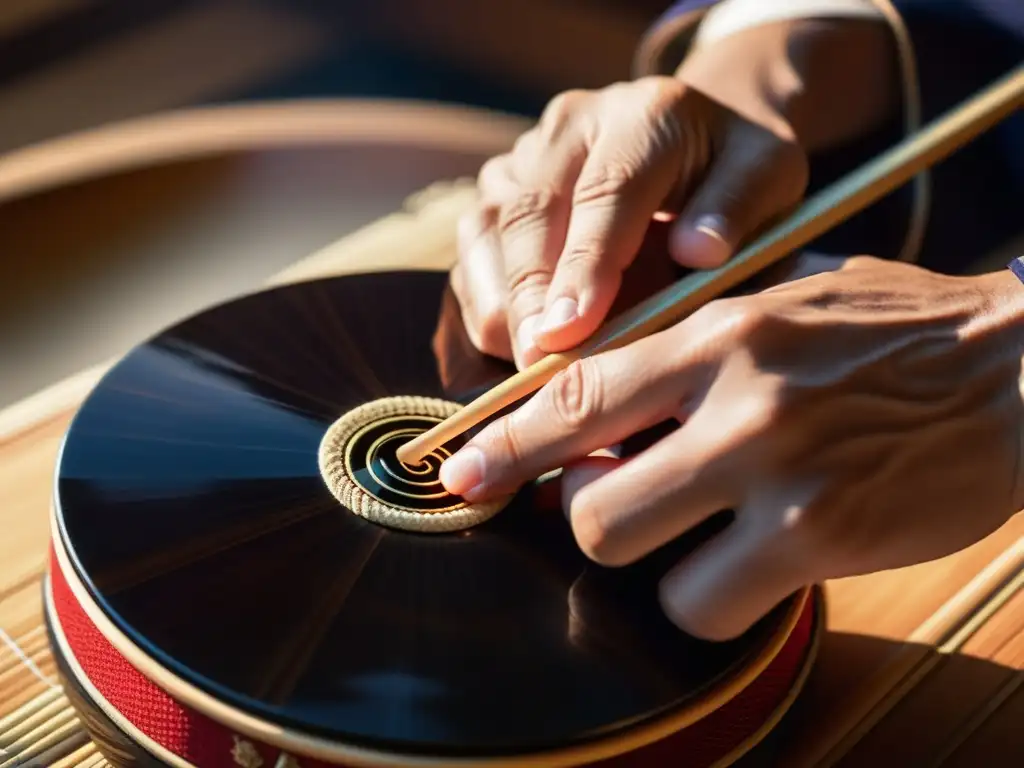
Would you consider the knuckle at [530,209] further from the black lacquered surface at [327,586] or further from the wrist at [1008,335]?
the wrist at [1008,335]

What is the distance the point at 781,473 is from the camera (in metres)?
0.53

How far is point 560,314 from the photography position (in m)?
0.63

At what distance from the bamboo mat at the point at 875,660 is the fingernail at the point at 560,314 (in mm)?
235

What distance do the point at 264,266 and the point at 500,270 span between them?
958 mm

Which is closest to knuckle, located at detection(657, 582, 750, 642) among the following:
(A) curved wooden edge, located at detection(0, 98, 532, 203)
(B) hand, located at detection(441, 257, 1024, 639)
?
(B) hand, located at detection(441, 257, 1024, 639)

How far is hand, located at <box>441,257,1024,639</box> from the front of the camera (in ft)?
1.73

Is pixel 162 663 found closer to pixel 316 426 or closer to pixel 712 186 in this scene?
pixel 316 426

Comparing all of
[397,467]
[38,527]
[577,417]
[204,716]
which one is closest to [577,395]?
[577,417]

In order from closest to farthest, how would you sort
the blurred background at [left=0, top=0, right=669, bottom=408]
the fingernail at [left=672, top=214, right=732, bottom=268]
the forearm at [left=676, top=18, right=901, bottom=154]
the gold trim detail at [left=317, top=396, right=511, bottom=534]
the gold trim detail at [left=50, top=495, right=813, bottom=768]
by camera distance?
the gold trim detail at [left=50, top=495, right=813, bottom=768]
the gold trim detail at [left=317, top=396, right=511, bottom=534]
the fingernail at [left=672, top=214, right=732, bottom=268]
the forearm at [left=676, top=18, right=901, bottom=154]
the blurred background at [left=0, top=0, right=669, bottom=408]

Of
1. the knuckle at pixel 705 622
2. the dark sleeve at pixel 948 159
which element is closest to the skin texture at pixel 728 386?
the knuckle at pixel 705 622

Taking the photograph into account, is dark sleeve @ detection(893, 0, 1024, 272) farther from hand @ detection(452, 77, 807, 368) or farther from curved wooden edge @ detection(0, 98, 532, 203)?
curved wooden edge @ detection(0, 98, 532, 203)

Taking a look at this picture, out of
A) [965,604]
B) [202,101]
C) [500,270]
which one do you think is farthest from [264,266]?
[965,604]

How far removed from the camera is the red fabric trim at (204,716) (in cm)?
51

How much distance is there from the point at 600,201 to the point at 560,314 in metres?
0.10
